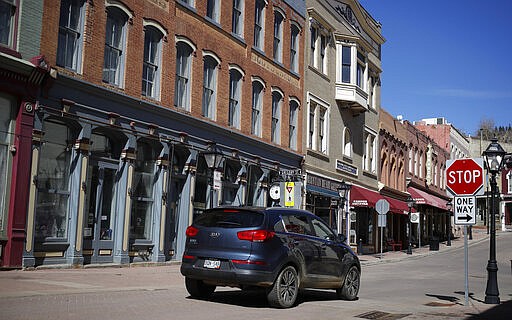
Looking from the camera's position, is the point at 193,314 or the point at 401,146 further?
the point at 401,146

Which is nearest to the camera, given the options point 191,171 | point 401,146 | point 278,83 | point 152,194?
point 152,194

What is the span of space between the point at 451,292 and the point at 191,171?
9240 mm

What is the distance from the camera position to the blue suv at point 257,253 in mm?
10250

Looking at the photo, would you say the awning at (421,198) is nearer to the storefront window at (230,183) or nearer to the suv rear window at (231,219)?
the storefront window at (230,183)

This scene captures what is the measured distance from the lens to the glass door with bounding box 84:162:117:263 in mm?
17125

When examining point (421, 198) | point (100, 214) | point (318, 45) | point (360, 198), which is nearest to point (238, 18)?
point (318, 45)

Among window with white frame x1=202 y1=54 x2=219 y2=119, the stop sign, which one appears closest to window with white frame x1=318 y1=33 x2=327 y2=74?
window with white frame x1=202 y1=54 x2=219 y2=119

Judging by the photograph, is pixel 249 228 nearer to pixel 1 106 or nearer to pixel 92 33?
pixel 1 106

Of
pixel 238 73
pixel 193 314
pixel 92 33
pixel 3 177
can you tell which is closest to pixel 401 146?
pixel 238 73

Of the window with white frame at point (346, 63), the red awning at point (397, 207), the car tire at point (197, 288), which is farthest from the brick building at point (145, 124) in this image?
the red awning at point (397, 207)

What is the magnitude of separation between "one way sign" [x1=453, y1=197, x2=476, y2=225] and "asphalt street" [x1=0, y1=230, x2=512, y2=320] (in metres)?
1.76

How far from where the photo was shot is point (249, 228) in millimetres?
10422

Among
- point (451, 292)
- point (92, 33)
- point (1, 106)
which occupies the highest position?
point (92, 33)

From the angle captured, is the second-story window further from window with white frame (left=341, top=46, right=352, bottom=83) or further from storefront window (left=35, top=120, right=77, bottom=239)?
window with white frame (left=341, top=46, right=352, bottom=83)
